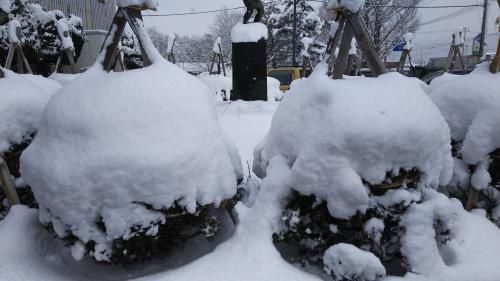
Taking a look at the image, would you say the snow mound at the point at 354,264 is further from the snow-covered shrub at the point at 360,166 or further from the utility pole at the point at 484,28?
the utility pole at the point at 484,28

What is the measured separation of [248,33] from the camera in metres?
8.28

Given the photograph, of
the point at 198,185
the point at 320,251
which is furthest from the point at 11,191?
the point at 320,251

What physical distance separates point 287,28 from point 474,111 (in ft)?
103

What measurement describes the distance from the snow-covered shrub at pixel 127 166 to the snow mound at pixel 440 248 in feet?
3.74

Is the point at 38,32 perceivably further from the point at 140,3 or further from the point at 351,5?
the point at 351,5

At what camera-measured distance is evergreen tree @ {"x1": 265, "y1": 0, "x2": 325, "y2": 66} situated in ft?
108

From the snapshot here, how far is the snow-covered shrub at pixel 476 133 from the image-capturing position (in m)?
2.95

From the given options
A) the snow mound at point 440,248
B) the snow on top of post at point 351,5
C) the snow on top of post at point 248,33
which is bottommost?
the snow mound at point 440,248

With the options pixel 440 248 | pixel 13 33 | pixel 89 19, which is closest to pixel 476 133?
pixel 440 248

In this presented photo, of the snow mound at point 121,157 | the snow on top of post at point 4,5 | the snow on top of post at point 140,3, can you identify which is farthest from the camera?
the snow on top of post at point 4,5

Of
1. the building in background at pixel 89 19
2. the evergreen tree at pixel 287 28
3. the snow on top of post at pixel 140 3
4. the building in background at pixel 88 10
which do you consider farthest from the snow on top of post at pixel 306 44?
the evergreen tree at pixel 287 28

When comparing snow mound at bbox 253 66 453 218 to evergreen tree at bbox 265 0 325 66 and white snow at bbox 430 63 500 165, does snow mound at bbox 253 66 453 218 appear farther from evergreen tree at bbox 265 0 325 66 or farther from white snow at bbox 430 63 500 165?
evergreen tree at bbox 265 0 325 66

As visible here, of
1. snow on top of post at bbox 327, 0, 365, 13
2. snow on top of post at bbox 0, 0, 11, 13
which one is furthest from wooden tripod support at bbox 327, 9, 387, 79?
snow on top of post at bbox 0, 0, 11, 13

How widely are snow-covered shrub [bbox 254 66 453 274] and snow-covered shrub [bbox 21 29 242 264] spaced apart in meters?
0.52
